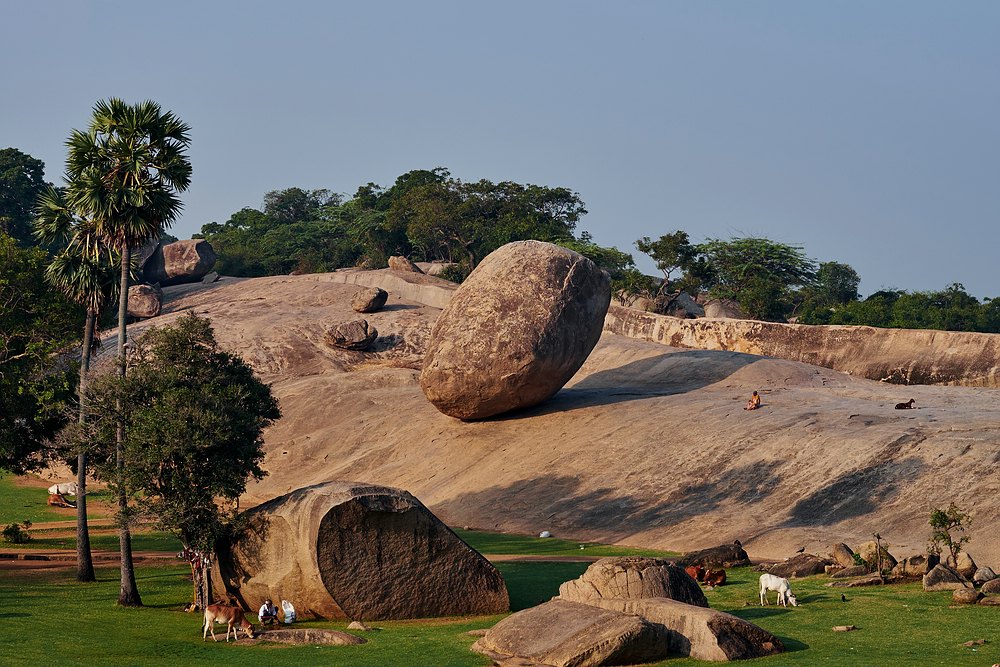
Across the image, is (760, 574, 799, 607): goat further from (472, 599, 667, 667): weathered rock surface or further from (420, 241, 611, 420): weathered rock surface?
(420, 241, 611, 420): weathered rock surface

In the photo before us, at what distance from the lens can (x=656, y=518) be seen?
33562mm

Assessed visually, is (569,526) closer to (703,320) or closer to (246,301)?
(703,320)

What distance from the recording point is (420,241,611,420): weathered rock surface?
40.8m

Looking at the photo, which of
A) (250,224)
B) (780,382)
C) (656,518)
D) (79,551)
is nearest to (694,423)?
(656,518)

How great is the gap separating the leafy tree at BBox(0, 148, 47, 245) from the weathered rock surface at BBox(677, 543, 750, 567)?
74.6 metres

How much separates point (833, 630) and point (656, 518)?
14.8 meters

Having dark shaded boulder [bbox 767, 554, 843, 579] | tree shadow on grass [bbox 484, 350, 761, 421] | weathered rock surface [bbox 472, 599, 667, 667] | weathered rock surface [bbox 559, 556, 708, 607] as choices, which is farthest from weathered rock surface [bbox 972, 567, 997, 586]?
tree shadow on grass [bbox 484, 350, 761, 421]

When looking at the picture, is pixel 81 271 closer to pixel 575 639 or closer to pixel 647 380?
pixel 575 639

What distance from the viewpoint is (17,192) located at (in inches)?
3632

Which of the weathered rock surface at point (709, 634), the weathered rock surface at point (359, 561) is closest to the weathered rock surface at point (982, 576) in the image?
the weathered rock surface at point (709, 634)

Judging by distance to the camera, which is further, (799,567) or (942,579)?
(799,567)

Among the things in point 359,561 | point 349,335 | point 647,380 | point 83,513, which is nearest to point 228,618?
point 359,561

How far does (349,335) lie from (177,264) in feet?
67.8

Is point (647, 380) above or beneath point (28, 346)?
beneath
